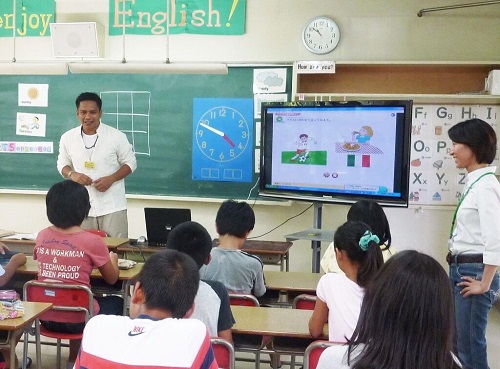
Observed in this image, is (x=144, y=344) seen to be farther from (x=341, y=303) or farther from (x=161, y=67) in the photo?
(x=161, y=67)

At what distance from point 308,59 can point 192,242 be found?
128 inches

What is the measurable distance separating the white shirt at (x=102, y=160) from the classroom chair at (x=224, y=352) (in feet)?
9.08

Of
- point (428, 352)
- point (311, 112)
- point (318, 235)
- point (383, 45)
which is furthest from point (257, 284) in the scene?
point (383, 45)

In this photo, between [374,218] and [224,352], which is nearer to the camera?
[224,352]

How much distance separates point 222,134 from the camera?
5402mm

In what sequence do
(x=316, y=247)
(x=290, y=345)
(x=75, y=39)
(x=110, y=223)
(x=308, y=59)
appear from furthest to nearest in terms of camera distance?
1. (x=75, y=39)
2. (x=308, y=59)
3. (x=110, y=223)
4. (x=316, y=247)
5. (x=290, y=345)

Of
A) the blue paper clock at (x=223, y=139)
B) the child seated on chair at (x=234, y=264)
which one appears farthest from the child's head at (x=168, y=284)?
the blue paper clock at (x=223, y=139)

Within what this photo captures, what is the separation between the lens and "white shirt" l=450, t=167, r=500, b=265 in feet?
8.66

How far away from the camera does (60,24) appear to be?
5324mm

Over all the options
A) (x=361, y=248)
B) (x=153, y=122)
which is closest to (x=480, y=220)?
(x=361, y=248)

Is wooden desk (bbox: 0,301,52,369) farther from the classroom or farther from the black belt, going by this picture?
the classroom

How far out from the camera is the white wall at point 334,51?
506 cm

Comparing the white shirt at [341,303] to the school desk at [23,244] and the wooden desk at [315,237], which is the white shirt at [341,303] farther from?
the school desk at [23,244]

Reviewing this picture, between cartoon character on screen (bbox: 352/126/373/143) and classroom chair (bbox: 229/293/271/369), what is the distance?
6.46 feet
